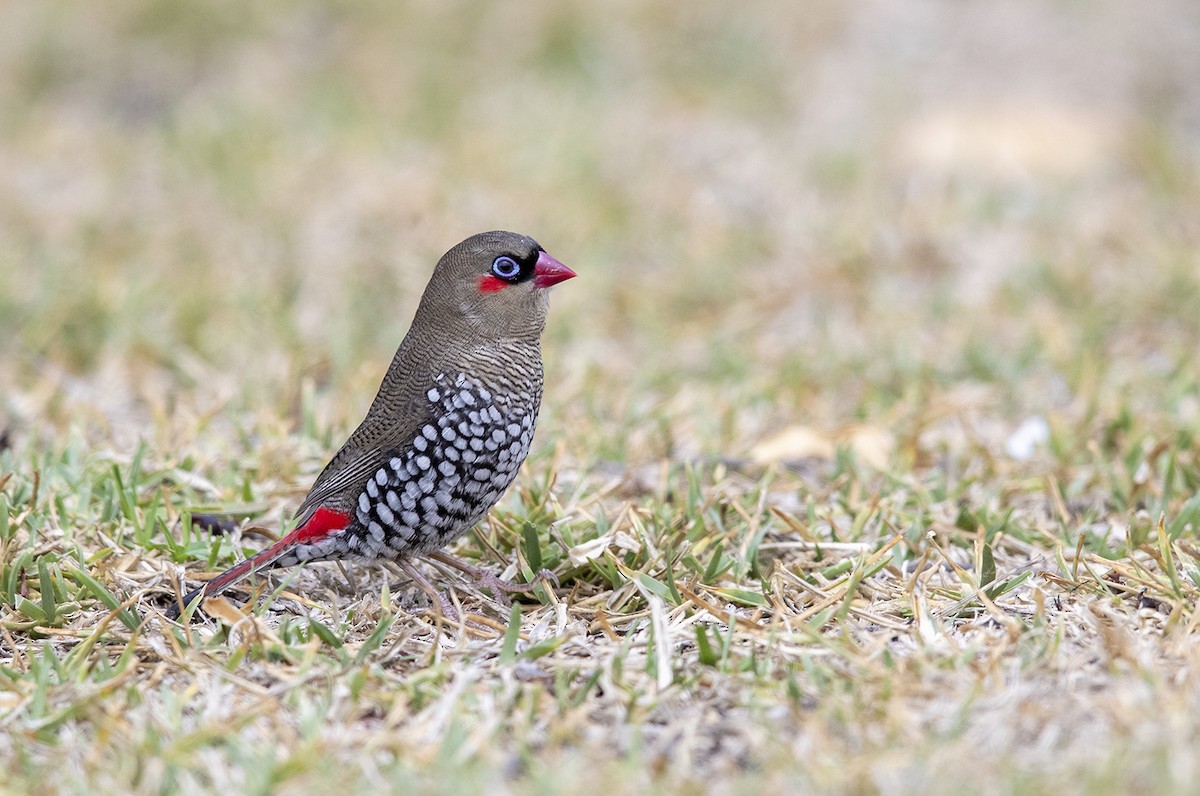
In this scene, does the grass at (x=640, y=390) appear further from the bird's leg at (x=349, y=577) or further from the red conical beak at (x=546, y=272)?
the red conical beak at (x=546, y=272)

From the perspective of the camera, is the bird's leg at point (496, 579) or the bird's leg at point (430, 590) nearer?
the bird's leg at point (430, 590)

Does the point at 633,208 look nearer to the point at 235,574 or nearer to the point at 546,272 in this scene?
the point at 546,272

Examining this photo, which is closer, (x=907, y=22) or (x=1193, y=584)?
(x=1193, y=584)

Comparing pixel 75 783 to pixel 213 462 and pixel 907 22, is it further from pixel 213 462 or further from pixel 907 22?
pixel 907 22

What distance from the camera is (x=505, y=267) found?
353 cm

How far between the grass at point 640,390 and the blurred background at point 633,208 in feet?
0.10

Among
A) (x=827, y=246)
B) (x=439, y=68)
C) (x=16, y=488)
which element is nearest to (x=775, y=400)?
(x=827, y=246)

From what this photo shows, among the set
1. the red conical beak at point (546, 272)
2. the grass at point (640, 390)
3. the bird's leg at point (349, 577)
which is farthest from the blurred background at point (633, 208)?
the red conical beak at point (546, 272)

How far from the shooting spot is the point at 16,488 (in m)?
3.88

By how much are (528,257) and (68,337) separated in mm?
2894

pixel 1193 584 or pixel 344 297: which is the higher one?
pixel 344 297

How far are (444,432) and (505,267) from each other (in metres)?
0.47

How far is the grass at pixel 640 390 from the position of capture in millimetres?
2744

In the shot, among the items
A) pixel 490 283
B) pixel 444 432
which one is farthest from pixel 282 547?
pixel 490 283
